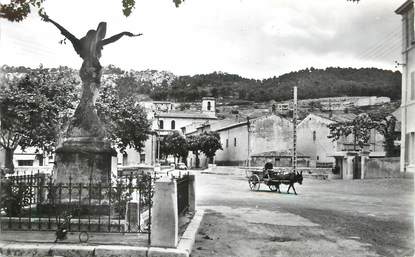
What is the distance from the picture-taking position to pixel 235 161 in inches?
2446

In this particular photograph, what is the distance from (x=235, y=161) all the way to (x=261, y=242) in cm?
5419

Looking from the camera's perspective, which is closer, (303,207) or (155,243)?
(155,243)

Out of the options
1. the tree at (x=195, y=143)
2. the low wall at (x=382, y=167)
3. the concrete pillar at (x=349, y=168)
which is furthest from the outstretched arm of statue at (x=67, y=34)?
the tree at (x=195, y=143)

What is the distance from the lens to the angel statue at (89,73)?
8.96 metres

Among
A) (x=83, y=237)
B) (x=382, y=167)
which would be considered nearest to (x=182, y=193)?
(x=83, y=237)

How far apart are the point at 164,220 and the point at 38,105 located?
68.0 ft

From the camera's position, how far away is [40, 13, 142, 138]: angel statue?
896cm

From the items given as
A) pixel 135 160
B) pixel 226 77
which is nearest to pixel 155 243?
pixel 135 160

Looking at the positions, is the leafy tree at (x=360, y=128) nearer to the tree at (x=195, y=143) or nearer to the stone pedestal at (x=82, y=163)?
the tree at (x=195, y=143)

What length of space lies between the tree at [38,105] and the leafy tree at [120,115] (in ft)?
8.54

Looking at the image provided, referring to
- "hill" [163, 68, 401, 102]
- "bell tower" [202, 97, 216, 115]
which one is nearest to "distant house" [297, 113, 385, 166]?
"hill" [163, 68, 401, 102]

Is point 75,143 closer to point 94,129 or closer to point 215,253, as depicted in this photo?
point 94,129

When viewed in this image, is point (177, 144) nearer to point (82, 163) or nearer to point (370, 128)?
point (370, 128)

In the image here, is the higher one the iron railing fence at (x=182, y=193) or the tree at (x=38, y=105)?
the tree at (x=38, y=105)
